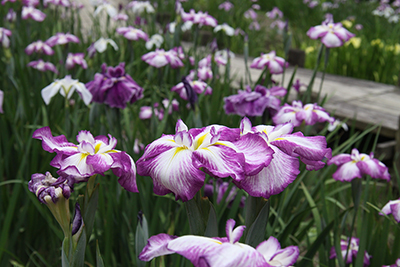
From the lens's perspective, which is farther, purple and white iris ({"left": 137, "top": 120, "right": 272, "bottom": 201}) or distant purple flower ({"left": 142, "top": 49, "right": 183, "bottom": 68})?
distant purple flower ({"left": 142, "top": 49, "right": 183, "bottom": 68})

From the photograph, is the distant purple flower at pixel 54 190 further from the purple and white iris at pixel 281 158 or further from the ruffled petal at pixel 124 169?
the purple and white iris at pixel 281 158

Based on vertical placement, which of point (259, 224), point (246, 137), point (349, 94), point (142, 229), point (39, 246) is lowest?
point (39, 246)

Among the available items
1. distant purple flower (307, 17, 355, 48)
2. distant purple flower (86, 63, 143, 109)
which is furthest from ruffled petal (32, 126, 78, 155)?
distant purple flower (307, 17, 355, 48)

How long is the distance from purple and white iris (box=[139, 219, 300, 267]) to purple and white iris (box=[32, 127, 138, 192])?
165 mm

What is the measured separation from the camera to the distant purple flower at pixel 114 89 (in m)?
1.28

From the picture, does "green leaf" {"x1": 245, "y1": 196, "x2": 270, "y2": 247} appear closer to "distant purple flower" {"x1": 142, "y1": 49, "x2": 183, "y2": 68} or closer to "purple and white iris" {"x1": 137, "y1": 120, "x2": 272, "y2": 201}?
"purple and white iris" {"x1": 137, "y1": 120, "x2": 272, "y2": 201}

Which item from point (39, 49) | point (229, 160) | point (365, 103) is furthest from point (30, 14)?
point (229, 160)

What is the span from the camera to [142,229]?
2.14 ft

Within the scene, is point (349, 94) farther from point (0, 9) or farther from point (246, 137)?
point (0, 9)

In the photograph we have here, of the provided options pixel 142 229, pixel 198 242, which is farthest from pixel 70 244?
pixel 198 242

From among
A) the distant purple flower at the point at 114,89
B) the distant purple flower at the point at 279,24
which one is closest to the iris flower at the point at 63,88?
the distant purple flower at the point at 114,89

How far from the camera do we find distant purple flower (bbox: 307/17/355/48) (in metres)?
1.53

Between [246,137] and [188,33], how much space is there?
5.74m

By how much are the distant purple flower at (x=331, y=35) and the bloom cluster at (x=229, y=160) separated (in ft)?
3.72
